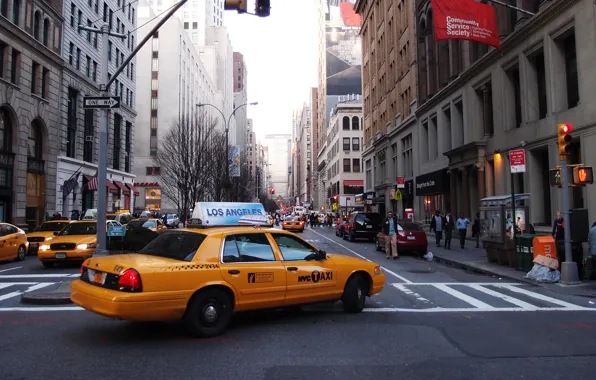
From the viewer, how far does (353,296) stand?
7.92 meters

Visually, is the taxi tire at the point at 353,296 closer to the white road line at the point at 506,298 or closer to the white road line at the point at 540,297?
the white road line at the point at 506,298

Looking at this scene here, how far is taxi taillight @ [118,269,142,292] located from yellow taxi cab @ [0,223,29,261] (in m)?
13.2

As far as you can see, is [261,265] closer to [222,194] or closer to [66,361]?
[66,361]

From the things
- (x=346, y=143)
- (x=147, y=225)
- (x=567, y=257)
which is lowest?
(x=567, y=257)

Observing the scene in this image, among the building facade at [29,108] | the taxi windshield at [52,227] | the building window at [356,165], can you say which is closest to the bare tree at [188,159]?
the building facade at [29,108]

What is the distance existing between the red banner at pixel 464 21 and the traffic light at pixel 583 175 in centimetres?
1058

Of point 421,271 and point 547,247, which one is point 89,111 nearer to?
point 421,271

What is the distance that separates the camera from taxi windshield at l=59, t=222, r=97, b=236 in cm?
1645

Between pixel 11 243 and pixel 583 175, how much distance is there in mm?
18311

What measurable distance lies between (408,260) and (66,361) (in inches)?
584

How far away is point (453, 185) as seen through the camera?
30484 millimetres

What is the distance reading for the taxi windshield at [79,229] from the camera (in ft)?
54.0

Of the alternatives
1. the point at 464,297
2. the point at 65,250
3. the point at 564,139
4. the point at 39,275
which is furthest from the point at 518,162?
the point at 39,275

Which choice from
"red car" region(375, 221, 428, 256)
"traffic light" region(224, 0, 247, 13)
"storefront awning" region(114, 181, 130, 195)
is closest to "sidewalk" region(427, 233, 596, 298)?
"red car" region(375, 221, 428, 256)
